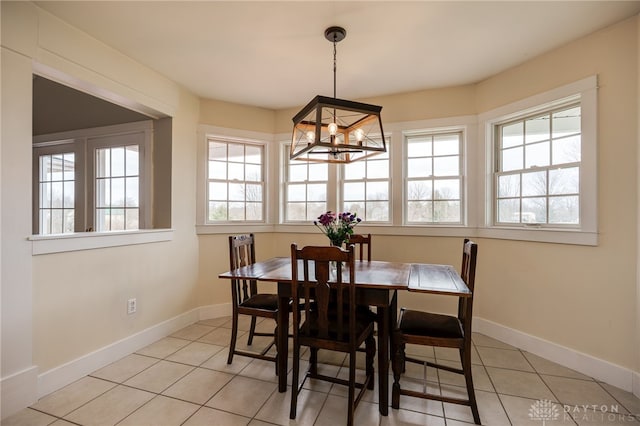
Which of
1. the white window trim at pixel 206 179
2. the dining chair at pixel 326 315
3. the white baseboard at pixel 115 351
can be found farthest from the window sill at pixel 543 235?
the white baseboard at pixel 115 351

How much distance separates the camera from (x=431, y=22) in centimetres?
221

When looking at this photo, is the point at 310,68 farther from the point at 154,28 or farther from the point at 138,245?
the point at 138,245

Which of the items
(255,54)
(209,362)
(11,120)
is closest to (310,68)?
(255,54)

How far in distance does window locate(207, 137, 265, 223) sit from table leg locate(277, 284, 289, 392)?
1.93 m

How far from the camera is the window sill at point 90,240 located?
2082mm

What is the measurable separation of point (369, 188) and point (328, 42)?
5.78ft

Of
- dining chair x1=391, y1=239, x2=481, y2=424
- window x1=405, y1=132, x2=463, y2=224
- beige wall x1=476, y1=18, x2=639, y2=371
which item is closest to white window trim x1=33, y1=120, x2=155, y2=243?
dining chair x1=391, y1=239, x2=481, y2=424

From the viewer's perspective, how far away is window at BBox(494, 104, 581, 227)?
258 cm

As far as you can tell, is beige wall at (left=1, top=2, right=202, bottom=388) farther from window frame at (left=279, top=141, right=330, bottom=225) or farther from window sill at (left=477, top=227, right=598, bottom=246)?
window sill at (left=477, top=227, right=598, bottom=246)

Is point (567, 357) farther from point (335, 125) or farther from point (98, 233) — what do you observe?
point (98, 233)

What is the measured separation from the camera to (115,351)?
259 cm

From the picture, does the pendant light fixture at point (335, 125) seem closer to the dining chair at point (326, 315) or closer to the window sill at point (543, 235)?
the dining chair at point (326, 315)

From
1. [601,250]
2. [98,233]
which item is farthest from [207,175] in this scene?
[601,250]

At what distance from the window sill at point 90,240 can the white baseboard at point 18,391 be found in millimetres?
771
